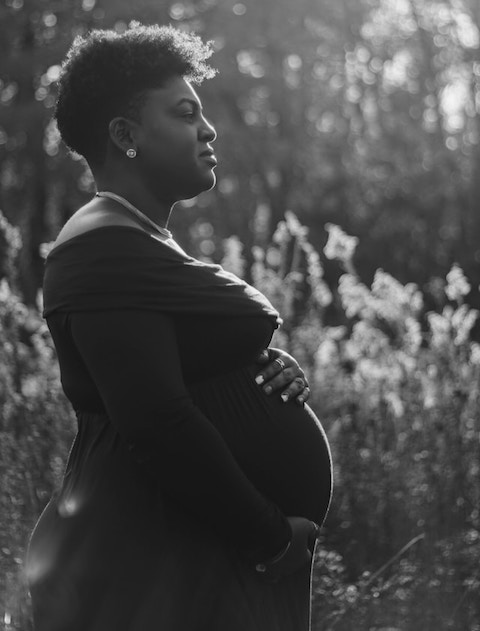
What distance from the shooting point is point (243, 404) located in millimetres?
2219

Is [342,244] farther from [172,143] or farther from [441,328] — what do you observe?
[172,143]

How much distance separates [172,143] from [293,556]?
0.88 m

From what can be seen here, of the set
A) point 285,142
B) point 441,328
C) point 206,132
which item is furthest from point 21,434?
point 285,142

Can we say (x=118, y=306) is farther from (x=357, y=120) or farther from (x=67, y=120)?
(x=357, y=120)

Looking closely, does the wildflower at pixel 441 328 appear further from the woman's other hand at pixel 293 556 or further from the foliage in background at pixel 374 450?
the woman's other hand at pixel 293 556

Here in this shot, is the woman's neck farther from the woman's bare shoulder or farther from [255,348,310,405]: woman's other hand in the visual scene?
[255,348,310,405]: woman's other hand

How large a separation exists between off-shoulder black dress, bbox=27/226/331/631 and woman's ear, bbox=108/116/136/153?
0.75 feet

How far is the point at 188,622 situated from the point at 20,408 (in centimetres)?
310

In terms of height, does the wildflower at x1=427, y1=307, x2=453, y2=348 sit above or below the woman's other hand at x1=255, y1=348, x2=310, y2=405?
below

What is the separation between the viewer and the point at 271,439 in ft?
7.41

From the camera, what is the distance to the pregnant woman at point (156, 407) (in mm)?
2020

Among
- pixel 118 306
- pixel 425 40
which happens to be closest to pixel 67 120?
pixel 118 306

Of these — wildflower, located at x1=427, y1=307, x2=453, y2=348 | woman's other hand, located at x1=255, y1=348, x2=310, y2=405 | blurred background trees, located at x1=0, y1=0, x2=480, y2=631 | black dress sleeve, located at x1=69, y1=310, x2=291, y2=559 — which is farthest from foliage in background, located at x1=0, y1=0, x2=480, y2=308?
black dress sleeve, located at x1=69, y1=310, x2=291, y2=559

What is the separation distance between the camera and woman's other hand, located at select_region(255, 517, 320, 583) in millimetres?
2148
